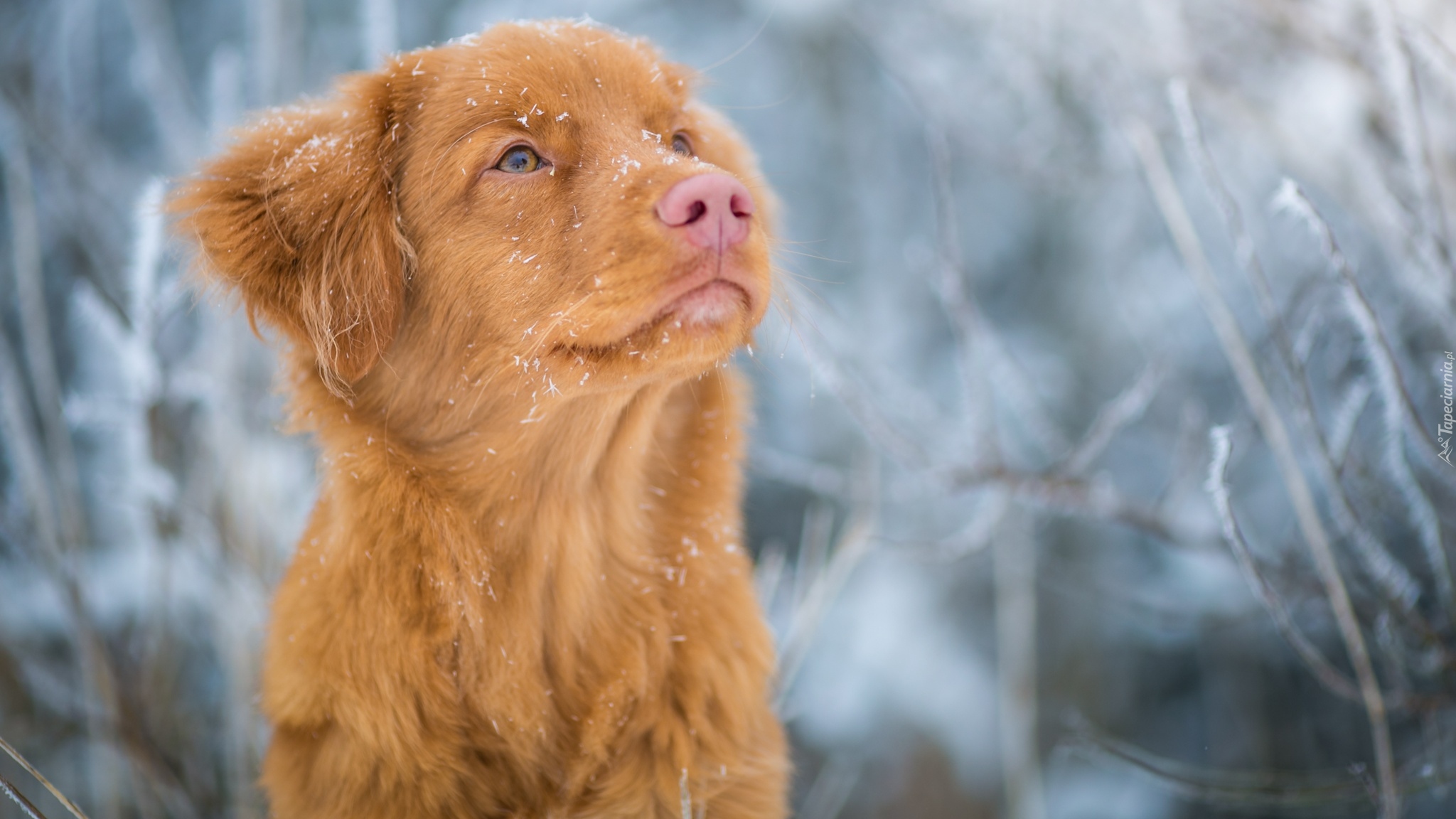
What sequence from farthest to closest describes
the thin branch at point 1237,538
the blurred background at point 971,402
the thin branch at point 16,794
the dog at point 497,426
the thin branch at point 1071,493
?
the thin branch at point 1071,493, the blurred background at point 971,402, the thin branch at point 1237,538, the dog at point 497,426, the thin branch at point 16,794

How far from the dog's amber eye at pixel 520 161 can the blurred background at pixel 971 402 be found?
616mm

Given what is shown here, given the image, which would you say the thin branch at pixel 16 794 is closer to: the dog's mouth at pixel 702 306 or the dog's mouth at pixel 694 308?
the dog's mouth at pixel 694 308

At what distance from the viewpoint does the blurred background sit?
2498 millimetres

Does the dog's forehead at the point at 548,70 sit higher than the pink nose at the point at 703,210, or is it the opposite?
the dog's forehead at the point at 548,70

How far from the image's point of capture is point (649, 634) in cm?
204

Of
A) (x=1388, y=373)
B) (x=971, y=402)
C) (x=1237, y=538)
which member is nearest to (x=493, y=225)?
(x=971, y=402)

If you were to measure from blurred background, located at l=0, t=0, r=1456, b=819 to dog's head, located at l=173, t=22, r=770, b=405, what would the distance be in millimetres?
310

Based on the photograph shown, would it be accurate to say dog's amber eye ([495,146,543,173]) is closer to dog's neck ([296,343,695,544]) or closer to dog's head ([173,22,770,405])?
dog's head ([173,22,770,405])

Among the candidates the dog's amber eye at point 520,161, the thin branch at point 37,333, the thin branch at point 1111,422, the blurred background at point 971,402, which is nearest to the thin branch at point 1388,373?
the blurred background at point 971,402

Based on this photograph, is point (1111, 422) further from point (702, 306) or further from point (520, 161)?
point (520, 161)

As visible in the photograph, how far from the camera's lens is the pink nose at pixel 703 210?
1652 millimetres

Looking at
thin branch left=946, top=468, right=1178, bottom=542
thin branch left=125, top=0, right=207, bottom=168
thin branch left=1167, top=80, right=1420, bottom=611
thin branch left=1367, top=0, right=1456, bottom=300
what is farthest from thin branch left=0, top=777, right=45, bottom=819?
thin branch left=1367, top=0, right=1456, bottom=300

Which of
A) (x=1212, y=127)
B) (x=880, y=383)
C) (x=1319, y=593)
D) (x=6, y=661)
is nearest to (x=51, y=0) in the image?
(x=6, y=661)

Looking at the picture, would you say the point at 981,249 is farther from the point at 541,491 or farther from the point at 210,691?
the point at 210,691
